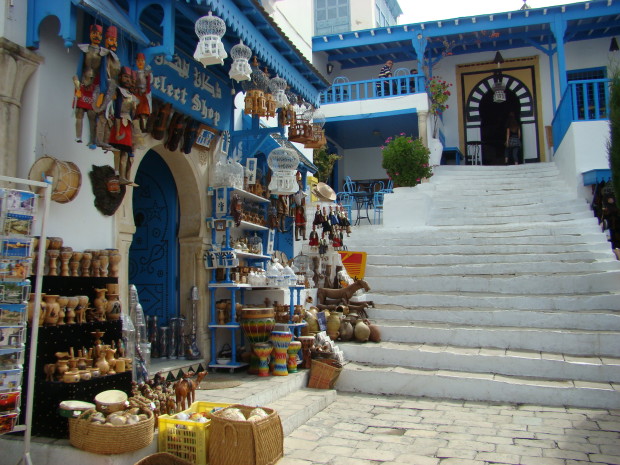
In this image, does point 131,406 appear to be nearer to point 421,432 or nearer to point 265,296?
point 421,432

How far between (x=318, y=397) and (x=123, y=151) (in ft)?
11.1

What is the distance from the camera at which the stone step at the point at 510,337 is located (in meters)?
7.13

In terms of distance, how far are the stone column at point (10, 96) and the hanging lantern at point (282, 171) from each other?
3.88 metres

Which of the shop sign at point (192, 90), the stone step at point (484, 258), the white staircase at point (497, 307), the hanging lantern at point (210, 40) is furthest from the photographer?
the stone step at point (484, 258)

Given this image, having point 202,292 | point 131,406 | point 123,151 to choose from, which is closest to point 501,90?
point 202,292


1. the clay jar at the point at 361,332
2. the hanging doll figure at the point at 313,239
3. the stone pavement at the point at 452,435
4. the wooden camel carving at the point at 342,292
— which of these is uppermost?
the hanging doll figure at the point at 313,239

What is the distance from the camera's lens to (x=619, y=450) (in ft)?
15.8

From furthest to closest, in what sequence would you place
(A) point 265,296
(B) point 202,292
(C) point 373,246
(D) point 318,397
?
(C) point 373,246
(A) point 265,296
(B) point 202,292
(D) point 318,397

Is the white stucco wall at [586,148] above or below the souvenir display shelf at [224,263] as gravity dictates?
above

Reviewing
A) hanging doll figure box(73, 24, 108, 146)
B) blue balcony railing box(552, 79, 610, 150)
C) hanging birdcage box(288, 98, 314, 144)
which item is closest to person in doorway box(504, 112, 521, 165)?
blue balcony railing box(552, 79, 610, 150)

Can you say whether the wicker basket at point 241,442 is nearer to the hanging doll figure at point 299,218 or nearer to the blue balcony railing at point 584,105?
the hanging doll figure at point 299,218

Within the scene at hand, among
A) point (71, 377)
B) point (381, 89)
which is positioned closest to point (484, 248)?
point (71, 377)

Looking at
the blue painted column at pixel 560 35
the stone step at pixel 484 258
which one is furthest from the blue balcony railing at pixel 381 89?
the stone step at pixel 484 258

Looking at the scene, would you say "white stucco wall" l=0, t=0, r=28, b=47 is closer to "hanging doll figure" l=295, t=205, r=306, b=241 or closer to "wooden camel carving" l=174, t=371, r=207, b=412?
"wooden camel carving" l=174, t=371, r=207, b=412
